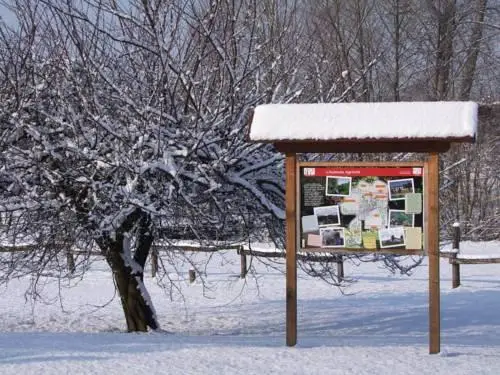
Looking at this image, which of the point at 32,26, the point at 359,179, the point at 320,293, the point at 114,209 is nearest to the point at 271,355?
the point at 359,179

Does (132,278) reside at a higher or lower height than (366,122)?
lower

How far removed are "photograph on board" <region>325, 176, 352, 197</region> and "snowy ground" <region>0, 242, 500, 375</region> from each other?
1389 millimetres

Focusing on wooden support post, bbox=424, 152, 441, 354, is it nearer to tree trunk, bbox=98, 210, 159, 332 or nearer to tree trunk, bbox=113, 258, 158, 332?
tree trunk, bbox=98, 210, 159, 332

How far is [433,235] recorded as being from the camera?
319 inches

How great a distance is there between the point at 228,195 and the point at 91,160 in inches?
68.5

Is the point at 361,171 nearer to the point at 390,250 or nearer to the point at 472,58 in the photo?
the point at 390,250

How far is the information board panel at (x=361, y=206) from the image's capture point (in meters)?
8.23

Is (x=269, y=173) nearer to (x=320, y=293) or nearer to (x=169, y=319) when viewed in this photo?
(x=169, y=319)

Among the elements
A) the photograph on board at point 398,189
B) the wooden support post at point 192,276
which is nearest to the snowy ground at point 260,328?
the wooden support post at point 192,276

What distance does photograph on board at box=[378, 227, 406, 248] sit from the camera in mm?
8234

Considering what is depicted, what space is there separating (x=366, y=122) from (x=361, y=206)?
31.9 inches

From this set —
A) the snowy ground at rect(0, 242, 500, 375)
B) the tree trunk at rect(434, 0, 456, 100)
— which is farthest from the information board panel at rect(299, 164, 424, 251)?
the tree trunk at rect(434, 0, 456, 100)

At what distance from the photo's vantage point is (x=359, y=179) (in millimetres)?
8375

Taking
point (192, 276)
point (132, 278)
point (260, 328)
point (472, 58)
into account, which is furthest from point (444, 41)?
point (132, 278)
